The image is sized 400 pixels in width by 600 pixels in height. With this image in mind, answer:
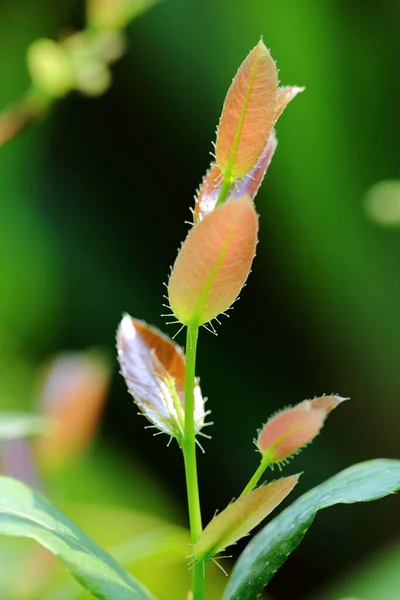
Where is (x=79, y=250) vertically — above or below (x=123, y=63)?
below

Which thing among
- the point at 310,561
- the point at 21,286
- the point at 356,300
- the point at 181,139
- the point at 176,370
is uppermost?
the point at 181,139

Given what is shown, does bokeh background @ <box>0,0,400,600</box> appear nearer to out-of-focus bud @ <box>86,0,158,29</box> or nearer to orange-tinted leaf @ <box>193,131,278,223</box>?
out-of-focus bud @ <box>86,0,158,29</box>

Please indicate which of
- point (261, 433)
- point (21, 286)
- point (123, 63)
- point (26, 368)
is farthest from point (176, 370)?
point (123, 63)

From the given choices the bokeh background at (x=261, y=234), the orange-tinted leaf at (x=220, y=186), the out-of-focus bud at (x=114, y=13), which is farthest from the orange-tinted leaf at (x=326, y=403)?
the bokeh background at (x=261, y=234)

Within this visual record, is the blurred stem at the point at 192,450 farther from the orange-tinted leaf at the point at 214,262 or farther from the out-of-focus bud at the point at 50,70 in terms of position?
Answer: the out-of-focus bud at the point at 50,70

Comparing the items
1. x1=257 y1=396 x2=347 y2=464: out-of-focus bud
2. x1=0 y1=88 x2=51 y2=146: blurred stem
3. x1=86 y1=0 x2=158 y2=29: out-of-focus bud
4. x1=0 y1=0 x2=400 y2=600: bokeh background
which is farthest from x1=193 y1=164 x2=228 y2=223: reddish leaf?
x1=0 y1=0 x2=400 y2=600: bokeh background

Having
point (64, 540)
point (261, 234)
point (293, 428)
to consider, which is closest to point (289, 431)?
point (293, 428)

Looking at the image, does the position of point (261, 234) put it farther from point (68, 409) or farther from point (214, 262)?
point (214, 262)

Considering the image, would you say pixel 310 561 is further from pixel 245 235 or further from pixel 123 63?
pixel 245 235
